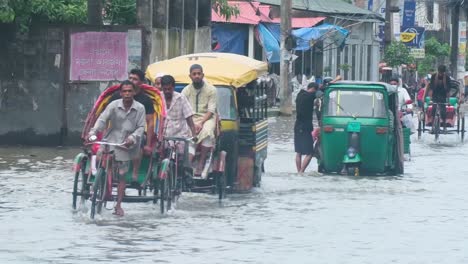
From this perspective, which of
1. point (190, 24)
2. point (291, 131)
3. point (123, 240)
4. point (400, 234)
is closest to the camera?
point (123, 240)

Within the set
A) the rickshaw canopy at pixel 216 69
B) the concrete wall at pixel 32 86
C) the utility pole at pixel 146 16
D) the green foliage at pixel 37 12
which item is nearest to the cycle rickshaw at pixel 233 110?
the rickshaw canopy at pixel 216 69

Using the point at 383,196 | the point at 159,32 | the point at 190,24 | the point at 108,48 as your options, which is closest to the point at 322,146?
the point at 383,196

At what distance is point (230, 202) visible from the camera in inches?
701

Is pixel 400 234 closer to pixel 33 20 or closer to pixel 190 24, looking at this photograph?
pixel 33 20

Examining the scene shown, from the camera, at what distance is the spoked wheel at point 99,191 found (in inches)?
591

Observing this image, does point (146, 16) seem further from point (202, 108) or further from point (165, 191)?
point (165, 191)

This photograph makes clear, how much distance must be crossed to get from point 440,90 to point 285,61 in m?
10.7

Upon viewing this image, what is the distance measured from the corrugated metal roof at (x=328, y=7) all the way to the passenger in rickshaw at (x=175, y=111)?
34.3 metres

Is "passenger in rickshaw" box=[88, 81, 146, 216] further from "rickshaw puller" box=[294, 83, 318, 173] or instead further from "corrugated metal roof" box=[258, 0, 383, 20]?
"corrugated metal roof" box=[258, 0, 383, 20]

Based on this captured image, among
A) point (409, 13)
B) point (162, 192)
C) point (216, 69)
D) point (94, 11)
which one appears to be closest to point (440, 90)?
point (94, 11)

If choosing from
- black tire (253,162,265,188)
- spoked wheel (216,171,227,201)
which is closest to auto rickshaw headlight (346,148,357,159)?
black tire (253,162,265,188)

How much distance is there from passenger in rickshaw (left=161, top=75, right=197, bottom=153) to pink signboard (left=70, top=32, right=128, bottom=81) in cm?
893

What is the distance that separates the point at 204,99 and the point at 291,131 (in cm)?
1634

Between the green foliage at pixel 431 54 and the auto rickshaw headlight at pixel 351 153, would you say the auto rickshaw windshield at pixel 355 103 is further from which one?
the green foliage at pixel 431 54
